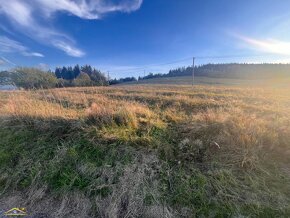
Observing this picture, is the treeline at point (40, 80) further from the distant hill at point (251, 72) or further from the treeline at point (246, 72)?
the distant hill at point (251, 72)

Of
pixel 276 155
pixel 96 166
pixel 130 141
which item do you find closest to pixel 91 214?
pixel 96 166

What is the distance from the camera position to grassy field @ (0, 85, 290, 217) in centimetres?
278

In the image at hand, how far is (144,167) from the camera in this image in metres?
3.29

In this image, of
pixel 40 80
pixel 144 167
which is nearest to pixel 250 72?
pixel 40 80

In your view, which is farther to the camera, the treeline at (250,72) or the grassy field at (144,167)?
the treeline at (250,72)

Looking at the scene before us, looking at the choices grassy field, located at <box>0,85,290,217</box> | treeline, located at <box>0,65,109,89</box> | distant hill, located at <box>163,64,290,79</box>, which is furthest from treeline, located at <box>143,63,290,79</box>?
grassy field, located at <box>0,85,290,217</box>

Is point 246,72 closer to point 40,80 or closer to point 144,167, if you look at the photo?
point 40,80

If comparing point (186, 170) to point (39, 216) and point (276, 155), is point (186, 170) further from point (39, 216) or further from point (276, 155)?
point (39, 216)

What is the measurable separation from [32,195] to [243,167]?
138 inches

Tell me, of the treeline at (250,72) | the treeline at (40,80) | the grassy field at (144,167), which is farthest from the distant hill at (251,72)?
the grassy field at (144,167)

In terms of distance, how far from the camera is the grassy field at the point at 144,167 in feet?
9.13

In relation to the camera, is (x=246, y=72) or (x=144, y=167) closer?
(x=144, y=167)

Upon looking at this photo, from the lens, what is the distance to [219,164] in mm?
3379

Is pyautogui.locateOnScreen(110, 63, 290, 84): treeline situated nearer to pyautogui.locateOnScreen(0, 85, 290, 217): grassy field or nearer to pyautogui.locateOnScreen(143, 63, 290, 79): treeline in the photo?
pyautogui.locateOnScreen(143, 63, 290, 79): treeline
